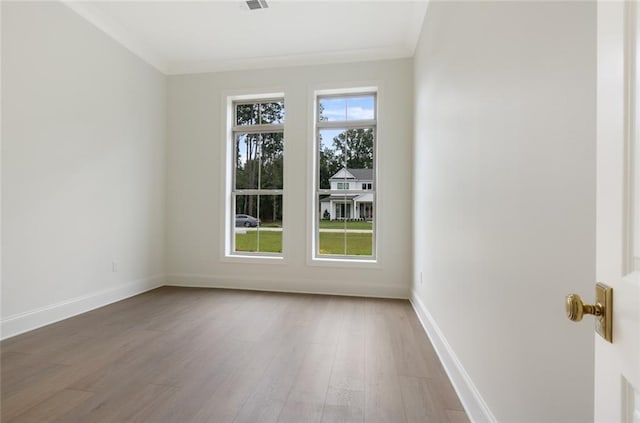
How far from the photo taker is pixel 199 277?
160 inches

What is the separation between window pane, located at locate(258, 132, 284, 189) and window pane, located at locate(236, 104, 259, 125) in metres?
0.28

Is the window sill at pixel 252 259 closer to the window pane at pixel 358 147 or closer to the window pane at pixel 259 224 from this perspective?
the window pane at pixel 259 224

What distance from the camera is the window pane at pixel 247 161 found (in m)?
4.21

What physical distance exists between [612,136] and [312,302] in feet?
10.3

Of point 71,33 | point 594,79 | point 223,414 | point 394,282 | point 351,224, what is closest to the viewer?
point 594,79

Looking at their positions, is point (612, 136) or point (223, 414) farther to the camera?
point (223, 414)

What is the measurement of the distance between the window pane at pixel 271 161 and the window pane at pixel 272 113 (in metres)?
0.18

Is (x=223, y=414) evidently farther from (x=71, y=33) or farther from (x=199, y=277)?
(x=71, y=33)

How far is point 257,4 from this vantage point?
2.92 m

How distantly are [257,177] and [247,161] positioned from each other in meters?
0.28

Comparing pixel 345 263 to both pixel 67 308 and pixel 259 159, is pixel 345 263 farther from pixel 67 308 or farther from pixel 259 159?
pixel 67 308

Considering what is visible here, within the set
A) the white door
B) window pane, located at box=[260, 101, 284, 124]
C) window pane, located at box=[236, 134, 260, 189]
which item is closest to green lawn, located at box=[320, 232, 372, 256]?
window pane, located at box=[236, 134, 260, 189]

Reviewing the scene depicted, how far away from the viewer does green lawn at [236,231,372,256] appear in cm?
391

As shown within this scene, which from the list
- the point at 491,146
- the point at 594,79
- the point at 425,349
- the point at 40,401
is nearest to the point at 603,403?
the point at 594,79
